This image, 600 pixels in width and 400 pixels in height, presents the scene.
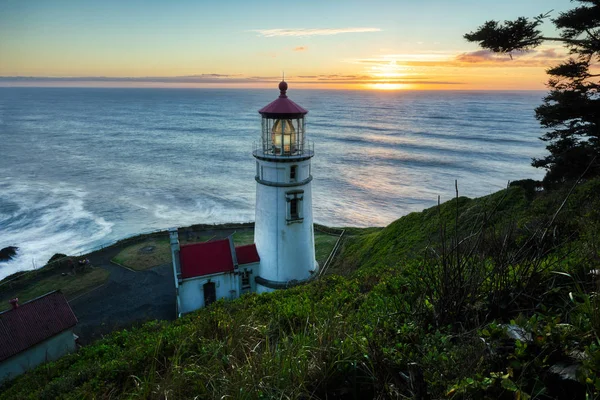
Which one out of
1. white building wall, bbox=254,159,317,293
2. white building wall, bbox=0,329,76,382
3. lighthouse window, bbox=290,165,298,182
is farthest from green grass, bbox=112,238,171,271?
lighthouse window, bbox=290,165,298,182

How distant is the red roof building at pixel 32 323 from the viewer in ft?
38.6

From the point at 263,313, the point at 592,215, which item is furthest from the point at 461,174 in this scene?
the point at 263,313

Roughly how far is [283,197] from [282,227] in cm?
121

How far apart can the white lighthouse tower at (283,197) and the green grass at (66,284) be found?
9.22 m

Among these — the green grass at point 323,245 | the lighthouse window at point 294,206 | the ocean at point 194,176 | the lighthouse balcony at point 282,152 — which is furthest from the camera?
the ocean at point 194,176

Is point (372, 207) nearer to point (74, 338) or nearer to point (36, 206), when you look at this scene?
point (74, 338)

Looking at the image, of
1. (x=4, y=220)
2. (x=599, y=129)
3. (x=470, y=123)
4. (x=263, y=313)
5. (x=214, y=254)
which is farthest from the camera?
(x=470, y=123)

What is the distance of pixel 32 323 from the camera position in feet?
40.8

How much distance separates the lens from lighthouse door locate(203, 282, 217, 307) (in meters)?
14.6

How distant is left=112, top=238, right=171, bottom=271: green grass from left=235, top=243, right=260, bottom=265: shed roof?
7.26 m

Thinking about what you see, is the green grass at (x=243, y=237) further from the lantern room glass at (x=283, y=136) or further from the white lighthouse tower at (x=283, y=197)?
the lantern room glass at (x=283, y=136)

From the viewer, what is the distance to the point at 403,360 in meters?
2.96

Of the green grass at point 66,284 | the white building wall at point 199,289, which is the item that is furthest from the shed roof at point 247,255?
the green grass at point 66,284

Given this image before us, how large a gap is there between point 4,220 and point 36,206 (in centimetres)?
337
